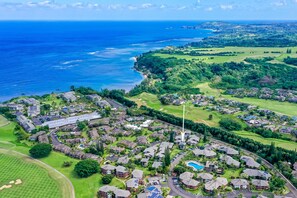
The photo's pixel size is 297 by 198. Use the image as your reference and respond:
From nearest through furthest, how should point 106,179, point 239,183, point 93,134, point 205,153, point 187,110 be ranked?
point 239,183
point 106,179
point 205,153
point 93,134
point 187,110

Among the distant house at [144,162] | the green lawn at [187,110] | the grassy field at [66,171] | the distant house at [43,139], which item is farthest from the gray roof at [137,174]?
the green lawn at [187,110]

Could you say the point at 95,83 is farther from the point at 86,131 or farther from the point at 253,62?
the point at 253,62

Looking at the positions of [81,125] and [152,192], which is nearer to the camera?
[152,192]

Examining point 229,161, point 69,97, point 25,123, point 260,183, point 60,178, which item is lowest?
point 60,178

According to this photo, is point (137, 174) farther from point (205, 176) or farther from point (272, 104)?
point (272, 104)

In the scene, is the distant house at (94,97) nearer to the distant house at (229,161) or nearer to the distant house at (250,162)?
the distant house at (229,161)

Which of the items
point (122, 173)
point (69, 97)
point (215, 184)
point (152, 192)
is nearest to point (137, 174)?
point (122, 173)
